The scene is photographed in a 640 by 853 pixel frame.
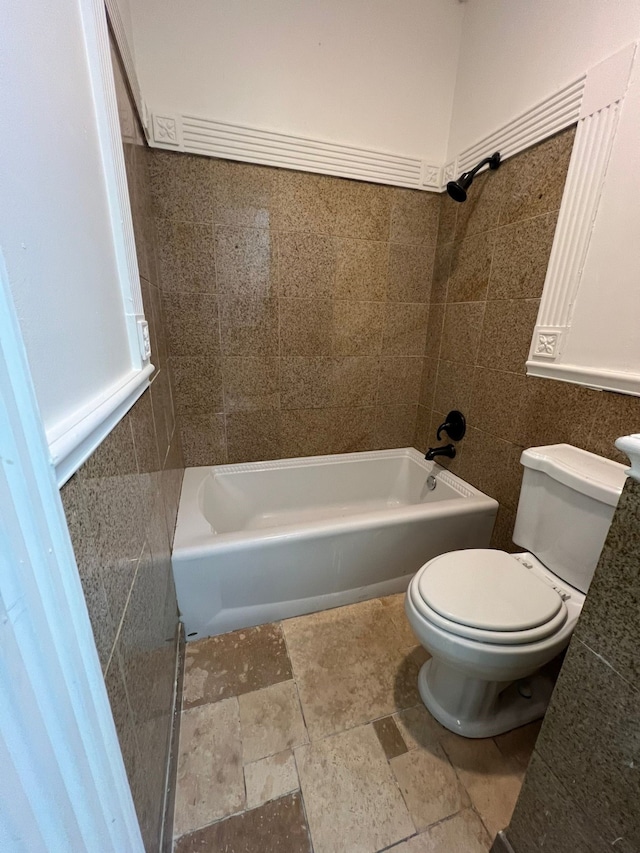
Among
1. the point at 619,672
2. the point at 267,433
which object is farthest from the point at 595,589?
the point at 267,433

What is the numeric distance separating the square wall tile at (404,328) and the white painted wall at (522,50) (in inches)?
29.5

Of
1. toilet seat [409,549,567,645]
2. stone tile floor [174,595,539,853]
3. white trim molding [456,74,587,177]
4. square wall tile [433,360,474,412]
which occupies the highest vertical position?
white trim molding [456,74,587,177]

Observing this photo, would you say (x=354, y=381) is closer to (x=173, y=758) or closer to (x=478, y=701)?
(x=478, y=701)

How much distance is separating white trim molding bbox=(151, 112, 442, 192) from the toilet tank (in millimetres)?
1488

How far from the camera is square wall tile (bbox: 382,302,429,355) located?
1.86 m

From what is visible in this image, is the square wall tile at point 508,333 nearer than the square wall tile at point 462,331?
Yes

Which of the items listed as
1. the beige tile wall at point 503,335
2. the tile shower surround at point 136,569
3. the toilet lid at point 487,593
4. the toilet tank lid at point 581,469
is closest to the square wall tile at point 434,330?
the beige tile wall at point 503,335

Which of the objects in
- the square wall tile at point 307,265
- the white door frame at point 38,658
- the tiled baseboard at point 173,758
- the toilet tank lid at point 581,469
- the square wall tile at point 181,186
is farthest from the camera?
the square wall tile at point 307,265

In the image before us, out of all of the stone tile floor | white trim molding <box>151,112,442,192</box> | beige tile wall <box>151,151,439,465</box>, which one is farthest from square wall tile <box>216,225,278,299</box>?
the stone tile floor

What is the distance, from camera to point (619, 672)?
504 millimetres

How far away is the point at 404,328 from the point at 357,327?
0.93 feet

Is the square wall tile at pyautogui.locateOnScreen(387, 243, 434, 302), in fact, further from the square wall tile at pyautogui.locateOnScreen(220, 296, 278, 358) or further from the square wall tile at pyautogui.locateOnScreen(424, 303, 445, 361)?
the square wall tile at pyautogui.locateOnScreen(220, 296, 278, 358)

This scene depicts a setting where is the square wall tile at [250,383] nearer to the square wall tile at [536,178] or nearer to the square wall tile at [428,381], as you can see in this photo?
the square wall tile at [428,381]

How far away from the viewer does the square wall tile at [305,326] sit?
171cm
